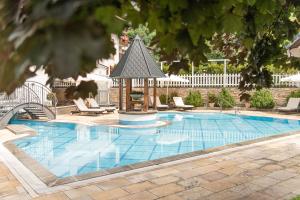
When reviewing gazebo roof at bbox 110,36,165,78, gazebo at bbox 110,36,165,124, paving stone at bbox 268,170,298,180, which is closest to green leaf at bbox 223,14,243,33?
paving stone at bbox 268,170,298,180

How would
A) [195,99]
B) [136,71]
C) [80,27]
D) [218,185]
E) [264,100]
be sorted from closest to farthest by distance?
1. [80,27]
2. [218,185]
3. [136,71]
4. [264,100]
5. [195,99]

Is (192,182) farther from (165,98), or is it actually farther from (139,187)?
(165,98)

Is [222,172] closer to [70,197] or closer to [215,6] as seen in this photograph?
[70,197]

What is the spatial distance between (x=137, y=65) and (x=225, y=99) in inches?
318

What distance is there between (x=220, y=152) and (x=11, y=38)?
8460 millimetres

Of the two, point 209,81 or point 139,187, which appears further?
point 209,81

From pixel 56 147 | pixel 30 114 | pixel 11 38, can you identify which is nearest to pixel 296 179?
pixel 11 38

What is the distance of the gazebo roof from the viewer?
17.0 m

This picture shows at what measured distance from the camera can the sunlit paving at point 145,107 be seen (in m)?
1.10

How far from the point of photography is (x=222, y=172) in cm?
700

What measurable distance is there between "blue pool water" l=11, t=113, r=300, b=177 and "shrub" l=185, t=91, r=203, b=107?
151 inches

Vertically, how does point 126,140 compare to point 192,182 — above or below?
below

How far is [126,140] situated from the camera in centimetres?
1322

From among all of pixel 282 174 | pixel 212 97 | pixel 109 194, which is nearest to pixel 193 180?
pixel 109 194
